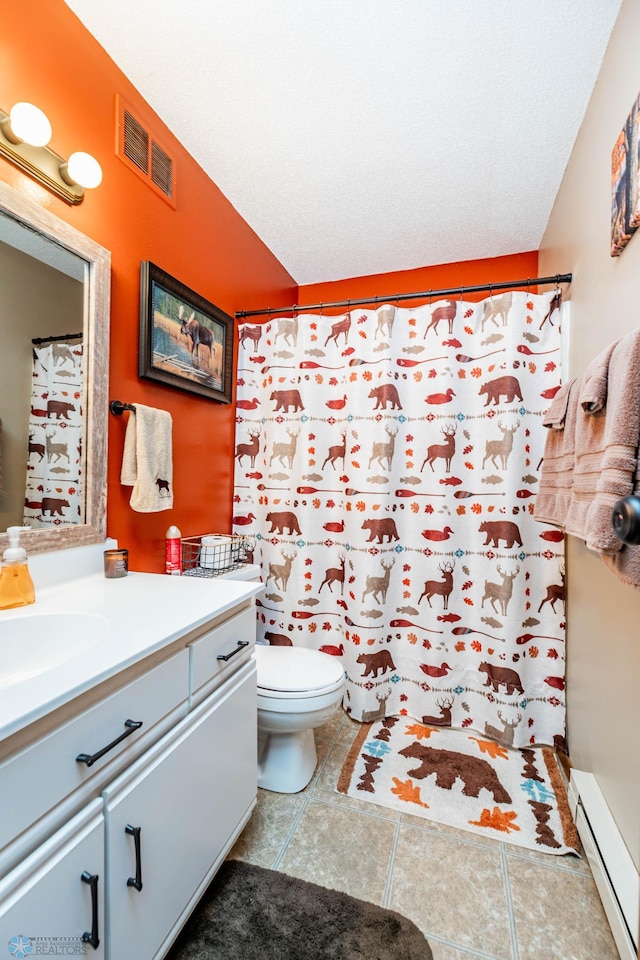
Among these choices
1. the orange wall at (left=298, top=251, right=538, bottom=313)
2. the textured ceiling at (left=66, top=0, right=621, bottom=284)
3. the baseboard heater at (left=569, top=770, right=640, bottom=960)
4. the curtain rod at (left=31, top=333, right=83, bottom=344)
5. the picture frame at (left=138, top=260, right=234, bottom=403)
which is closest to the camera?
the baseboard heater at (left=569, top=770, right=640, bottom=960)

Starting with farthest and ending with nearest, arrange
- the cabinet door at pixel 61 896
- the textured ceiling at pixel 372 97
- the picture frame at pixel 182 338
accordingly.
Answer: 1. the picture frame at pixel 182 338
2. the textured ceiling at pixel 372 97
3. the cabinet door at pixel 61 896

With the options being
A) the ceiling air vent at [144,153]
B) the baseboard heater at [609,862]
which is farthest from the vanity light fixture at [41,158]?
the baseboard heater at [609,862]

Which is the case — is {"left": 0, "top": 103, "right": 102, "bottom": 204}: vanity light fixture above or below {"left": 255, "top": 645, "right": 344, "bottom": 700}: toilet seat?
above

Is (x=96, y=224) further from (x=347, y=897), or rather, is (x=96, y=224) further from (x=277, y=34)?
(x=347, y=897)

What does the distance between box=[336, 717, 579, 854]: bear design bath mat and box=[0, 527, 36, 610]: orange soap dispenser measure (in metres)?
1.28

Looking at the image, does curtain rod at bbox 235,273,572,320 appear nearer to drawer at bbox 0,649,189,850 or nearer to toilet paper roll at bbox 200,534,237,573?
toilet paper roll at bbox 200,534,237,573

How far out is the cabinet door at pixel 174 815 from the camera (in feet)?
2.46

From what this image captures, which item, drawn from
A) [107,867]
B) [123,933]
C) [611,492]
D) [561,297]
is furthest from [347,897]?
[561,297]

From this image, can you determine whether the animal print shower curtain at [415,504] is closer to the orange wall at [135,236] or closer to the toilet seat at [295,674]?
the orange wall at [135,236]

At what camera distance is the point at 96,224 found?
1318 millimetres

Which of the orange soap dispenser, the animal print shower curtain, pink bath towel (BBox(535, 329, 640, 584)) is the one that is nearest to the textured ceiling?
the animal print shower curtain

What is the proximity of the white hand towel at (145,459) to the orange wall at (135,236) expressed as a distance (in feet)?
0.18

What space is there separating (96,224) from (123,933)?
175 cm

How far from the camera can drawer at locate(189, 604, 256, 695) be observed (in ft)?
3.18
